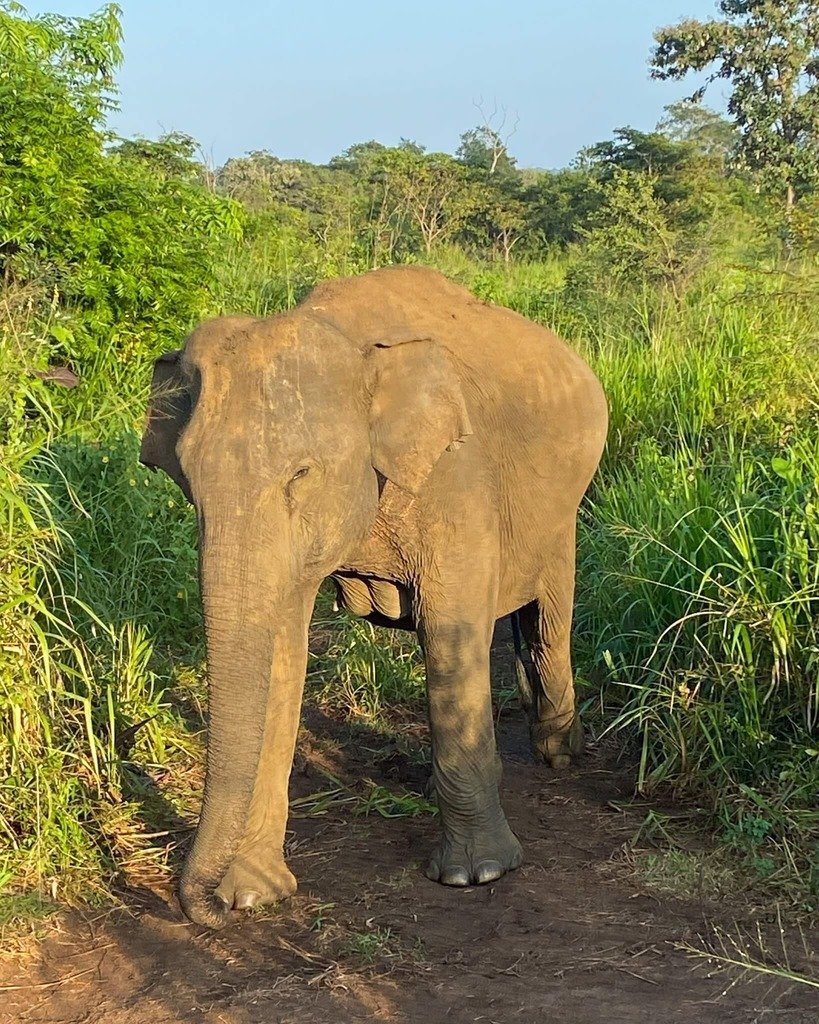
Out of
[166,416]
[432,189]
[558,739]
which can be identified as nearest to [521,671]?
[558,739]

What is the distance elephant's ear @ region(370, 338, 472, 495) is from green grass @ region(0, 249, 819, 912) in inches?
44.6

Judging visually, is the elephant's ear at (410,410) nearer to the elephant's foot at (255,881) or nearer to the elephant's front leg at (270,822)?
the elephant's front leg at (270,822)

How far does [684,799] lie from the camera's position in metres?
4.27

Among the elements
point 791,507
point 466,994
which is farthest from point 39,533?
point 791,507

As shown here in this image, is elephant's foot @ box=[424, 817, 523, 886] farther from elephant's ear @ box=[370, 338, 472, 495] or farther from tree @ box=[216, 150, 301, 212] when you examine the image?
tree @ box=[216, 150, 301, 212]

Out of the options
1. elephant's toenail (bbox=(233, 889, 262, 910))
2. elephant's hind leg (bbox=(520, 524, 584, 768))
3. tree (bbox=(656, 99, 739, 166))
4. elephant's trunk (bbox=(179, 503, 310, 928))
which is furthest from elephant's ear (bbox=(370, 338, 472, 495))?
tree (bbox=(656, 99, 739, 166))

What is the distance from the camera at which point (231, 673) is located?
3029 mm

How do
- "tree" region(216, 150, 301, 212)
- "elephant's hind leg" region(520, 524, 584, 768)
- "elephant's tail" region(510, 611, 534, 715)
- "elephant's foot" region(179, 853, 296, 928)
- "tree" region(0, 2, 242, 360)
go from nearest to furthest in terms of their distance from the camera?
"elephant's foot" region(179, 853, 296, 928) < "elephant's hind leg" region(520, 524, 584, 768) < "elephant's tail" region(510, 611, 534, 715) < "tree" region(0, 2, 242, 360) < "tree" region(216, 150, 301, 212)

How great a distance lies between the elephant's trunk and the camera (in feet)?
9.87

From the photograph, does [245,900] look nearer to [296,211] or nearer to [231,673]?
[231,673]

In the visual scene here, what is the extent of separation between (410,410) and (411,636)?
272 centimetres

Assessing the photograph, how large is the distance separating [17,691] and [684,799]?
7.63ft

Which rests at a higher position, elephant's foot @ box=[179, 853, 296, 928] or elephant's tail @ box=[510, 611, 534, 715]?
elephant's tail @ box=[510, 611, 534, 715]

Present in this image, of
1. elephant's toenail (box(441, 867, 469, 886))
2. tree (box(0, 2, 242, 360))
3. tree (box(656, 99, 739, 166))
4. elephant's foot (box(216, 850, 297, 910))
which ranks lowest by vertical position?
elephant's toenail (box(441, 867, 469, 886))
